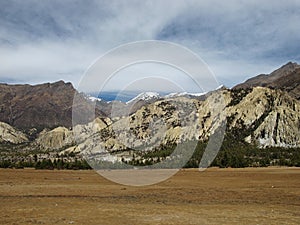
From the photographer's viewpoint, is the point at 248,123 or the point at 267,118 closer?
the point at 267,118

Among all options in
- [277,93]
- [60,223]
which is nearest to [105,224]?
[60,223]

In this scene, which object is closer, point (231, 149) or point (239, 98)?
point (231, 149)

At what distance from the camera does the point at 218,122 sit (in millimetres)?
176625

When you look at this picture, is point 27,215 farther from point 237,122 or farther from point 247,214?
point 237,122

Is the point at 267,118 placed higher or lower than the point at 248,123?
higher

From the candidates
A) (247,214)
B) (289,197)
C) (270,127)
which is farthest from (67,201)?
(270,127)

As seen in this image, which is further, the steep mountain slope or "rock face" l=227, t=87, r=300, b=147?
the steep mountain slope

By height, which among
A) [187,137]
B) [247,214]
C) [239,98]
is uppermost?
[239,98]

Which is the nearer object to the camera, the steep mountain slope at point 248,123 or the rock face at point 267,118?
the rock face at point 267,118

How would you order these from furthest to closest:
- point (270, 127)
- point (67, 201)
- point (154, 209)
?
point (270, 127)
point (67, 201)
point (154, 209)

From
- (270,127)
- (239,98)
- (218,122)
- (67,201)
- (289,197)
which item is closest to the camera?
(67,201)

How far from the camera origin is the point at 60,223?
19.4m

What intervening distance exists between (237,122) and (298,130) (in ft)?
91.1

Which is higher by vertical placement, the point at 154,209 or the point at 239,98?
the point at 239,98
